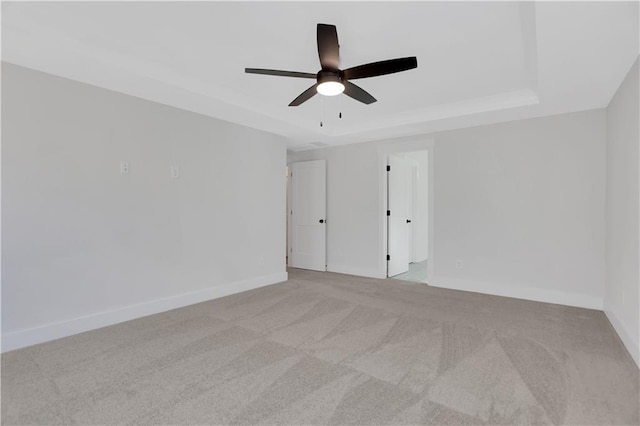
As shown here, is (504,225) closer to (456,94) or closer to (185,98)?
(456,94)

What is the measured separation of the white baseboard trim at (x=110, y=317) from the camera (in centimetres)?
267

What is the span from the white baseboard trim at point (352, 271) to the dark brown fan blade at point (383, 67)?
3711 mm

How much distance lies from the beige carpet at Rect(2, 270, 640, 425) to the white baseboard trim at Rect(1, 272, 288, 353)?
101 mm

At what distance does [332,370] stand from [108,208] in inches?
105

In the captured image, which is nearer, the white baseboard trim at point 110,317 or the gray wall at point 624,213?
the gray wall at point 624,213

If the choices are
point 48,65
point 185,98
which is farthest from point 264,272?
point 48,65

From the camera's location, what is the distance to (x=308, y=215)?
6.14 metres

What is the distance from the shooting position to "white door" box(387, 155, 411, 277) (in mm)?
5496

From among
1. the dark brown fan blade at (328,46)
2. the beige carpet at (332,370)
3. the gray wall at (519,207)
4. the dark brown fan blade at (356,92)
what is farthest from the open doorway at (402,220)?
the dark brown fan blade at (328,46)

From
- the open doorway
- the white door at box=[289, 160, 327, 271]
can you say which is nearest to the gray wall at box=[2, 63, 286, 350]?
the white door at box=[289, 160, 327, 271]

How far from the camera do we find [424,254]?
24.0ft

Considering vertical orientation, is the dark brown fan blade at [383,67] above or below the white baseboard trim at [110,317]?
above

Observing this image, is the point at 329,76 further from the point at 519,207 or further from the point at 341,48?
the point at 519,207

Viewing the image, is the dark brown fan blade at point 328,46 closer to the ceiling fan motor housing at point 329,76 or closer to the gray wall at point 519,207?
the ceiling fan motor housing at point 329,76
